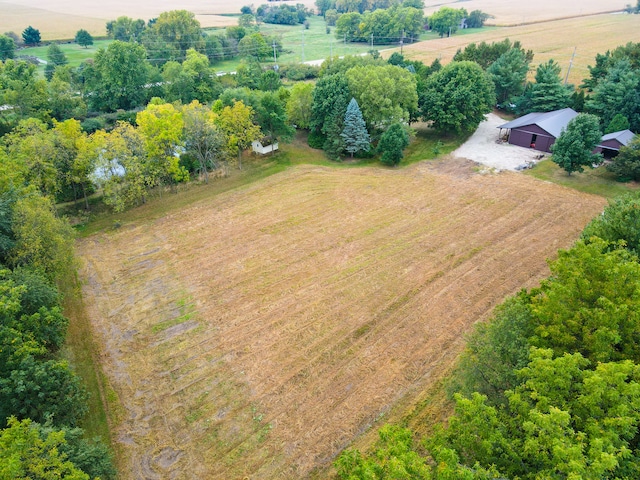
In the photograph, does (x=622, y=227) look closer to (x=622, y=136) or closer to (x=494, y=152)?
(x=494, y=152)

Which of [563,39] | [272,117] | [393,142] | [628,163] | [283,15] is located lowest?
[628,163]

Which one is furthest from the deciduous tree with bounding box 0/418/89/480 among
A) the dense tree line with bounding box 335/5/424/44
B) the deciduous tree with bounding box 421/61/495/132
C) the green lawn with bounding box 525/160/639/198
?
the dense tree line with bounding box 335/5/424/44

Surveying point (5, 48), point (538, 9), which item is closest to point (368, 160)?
point (5, 48)

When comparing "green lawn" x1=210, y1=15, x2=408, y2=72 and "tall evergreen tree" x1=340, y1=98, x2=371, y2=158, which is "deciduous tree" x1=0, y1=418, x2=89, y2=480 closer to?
"tall evergreen tree" x1=340, y1=98, x2=371, y2=158

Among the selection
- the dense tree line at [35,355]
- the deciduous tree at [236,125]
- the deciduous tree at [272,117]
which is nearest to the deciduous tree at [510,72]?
the deciduous tree at [272,117]

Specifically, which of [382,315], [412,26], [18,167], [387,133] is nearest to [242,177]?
[387,133]

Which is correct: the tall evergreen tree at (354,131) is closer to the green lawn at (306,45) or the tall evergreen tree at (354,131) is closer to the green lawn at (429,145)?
the green lawn at (429,145)
